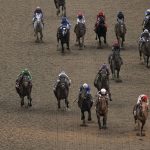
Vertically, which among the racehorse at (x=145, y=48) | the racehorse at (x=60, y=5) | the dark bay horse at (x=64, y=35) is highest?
the racehorse at (x=60, y=5)

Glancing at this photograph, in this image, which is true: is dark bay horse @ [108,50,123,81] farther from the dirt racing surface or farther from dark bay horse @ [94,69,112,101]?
dark bay horse @ [94,69,112,101]

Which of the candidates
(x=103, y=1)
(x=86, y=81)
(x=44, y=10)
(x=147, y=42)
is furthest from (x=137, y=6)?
(x=86, y=81)

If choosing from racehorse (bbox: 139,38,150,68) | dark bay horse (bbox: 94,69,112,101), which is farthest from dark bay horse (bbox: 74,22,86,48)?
dark bay horse (bbox: 94,69,112,101)

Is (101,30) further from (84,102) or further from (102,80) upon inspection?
(84,102)

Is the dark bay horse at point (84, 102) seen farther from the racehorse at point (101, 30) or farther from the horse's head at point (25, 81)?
the racehorse at point (101, 30)

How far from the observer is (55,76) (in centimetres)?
3466

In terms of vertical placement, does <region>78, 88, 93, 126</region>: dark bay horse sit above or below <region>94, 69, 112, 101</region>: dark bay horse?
below

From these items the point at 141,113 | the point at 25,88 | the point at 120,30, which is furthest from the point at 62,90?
the point at 120,30

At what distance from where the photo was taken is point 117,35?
39469 millimetres

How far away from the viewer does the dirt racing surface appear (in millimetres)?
26844

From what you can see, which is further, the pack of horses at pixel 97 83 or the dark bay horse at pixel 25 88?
the dark bay horse at pixel 25 88

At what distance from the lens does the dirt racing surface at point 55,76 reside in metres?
26.8

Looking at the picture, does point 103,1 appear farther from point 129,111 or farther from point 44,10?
point 129,111

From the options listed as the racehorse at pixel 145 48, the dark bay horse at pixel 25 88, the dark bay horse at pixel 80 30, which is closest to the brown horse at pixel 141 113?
the dark bay horse at pixel 25 88
